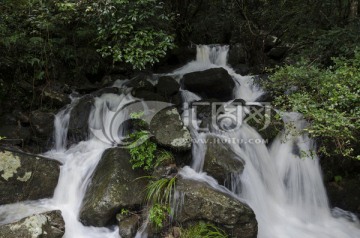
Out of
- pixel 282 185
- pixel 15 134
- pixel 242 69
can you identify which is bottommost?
pixel 282 185

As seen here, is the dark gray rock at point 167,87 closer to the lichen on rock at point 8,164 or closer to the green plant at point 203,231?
the lichen on rock at point 8,164

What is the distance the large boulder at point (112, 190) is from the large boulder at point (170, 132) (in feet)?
2.20

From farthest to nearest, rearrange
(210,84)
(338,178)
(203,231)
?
(210,84) → (338,178) → (203,231)

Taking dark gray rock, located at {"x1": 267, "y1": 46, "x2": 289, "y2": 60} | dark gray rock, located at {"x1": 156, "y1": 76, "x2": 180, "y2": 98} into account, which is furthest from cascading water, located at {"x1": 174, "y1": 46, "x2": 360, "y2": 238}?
dark gray rock, located at {"x1": 267, "y1": 46, "x2": 289, "y2": 60}

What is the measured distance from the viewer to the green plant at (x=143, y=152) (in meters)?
5.43

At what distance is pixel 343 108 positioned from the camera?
486 centimetres

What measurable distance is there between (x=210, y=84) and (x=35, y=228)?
5.44 m

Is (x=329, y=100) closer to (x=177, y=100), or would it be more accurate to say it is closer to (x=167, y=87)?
(x=177, y=100)

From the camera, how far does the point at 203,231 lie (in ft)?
15.0

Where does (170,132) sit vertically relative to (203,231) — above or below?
above

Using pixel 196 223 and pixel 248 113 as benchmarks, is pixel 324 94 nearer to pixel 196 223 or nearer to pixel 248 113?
pixel 248 113

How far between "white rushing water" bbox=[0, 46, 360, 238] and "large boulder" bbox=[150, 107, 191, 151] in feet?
1.11

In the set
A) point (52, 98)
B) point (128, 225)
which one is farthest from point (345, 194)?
point (52, 98)

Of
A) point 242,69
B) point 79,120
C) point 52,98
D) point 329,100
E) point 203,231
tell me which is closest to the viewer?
point 203,231
